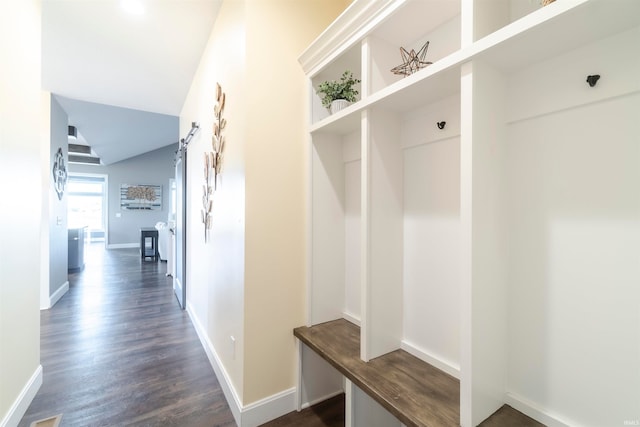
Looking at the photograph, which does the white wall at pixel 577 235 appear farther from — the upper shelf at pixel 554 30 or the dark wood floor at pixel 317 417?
the dark wood floor at pixel 317 417

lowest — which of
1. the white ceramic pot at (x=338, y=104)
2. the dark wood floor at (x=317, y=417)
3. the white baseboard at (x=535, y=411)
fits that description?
the dark wood floor at (x=317, y=417)

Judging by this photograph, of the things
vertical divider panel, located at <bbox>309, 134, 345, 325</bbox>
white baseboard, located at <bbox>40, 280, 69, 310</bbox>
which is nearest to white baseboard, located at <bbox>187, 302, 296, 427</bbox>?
vertical divider panel, located at <bbox>309, 134, 345, 325</bbox>

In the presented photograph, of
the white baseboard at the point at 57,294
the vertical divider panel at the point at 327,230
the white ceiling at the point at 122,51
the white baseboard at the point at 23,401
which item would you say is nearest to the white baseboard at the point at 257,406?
the vertical divider panel at the point at 327,230

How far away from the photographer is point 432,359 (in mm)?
1276

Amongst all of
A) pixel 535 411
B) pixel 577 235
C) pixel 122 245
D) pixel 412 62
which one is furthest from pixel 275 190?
pixel 122 245

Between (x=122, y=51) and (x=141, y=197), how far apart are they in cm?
755

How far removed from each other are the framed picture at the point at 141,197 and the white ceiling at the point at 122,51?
4982 mm

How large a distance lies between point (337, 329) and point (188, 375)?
4.38 ft

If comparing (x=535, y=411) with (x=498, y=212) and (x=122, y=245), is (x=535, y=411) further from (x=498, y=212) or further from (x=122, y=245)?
(x=122, y=245)

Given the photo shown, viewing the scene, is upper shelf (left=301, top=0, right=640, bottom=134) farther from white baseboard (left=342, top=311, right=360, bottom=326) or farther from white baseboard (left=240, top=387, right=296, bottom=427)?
white baseboard (left=240, top=387, right=296, bottom=427)

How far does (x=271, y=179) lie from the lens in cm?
165

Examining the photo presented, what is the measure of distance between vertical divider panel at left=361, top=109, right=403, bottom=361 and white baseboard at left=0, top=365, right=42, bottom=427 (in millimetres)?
2002

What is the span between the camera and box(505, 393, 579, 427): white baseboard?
91 centimetres

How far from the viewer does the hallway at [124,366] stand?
5.60ft
